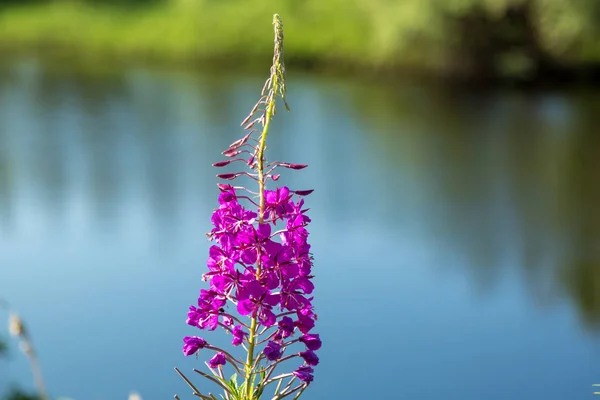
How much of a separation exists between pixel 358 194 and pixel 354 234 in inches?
67.1

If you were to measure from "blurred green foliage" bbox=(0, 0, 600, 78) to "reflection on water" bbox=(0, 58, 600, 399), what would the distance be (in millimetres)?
2839

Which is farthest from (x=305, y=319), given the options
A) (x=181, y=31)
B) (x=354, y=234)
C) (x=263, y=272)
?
(x=181, y=31)

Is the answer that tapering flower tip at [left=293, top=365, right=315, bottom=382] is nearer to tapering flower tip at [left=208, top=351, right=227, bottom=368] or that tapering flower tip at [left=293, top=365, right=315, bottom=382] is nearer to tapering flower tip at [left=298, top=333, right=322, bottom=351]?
tapering flower tip at [left=298, top=333, right=322, bottom=351]

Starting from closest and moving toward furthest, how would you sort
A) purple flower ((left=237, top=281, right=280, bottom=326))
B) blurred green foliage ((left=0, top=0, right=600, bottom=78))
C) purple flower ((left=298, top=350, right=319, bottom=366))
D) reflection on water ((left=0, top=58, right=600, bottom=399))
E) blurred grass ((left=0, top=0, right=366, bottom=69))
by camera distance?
1. purple flower ((left=237, top=281, right=280, bottom=326))
2. purple flower ((left=298, top=350, right=319, bottom=366))
3. reflection on water ((left=0, top=58, right=600, bottom=399))
4. blurred green foliage ((left=0, top=0, right=600, bottom=78))
5. blurred grass ((left=0, top=0, right=366, bottom=69))

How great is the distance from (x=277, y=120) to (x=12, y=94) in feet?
17.0

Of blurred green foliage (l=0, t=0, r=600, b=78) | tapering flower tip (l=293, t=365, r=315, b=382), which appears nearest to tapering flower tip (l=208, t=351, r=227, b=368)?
tapering flower tip (l=293, t=365, r=315, b=382)

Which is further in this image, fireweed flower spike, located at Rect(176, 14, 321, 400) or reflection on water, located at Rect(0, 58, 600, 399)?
reflection on water, located at Rect(0, 58, 600, 399)

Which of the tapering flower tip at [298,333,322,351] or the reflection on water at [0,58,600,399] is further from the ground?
the reflection on water at [0,58,600,399]

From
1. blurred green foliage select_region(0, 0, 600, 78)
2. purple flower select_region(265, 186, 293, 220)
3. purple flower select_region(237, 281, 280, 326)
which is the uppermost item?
blurred green foliage select_region(0, 0, 600, 78)

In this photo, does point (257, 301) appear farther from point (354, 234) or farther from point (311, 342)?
point (354, 234)

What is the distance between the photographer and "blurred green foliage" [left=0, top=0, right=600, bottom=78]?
19547mm

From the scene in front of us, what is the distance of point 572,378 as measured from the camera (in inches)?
279

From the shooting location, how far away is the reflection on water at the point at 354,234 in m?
7.09

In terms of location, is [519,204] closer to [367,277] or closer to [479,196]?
[479,196]
